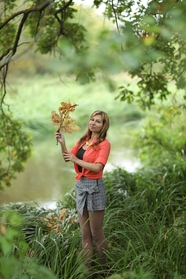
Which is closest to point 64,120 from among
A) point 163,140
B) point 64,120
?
point 64,120

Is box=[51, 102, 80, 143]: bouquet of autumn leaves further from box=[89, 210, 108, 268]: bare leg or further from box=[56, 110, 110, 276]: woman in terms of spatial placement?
box=[89, 210, 108, 268]: bare leg

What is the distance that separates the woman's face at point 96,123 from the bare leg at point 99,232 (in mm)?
626

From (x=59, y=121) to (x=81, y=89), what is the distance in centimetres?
1601

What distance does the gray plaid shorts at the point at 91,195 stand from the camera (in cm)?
307

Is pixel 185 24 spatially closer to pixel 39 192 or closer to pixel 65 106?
pixel 65 106

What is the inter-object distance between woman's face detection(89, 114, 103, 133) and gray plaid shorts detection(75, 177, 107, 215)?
0.39 meters

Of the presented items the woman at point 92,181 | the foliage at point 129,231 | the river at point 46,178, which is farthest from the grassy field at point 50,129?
the foliage at point 129,231

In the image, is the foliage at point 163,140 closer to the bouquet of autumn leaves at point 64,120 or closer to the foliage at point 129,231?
the foliage at point 129,231

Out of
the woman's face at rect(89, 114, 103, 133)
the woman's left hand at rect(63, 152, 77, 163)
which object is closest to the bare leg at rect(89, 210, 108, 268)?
the woman's left hand at rect(63, 152, 77, 163)

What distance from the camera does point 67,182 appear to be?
7852mm

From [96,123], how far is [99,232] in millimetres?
830

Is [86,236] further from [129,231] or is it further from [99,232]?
[129,231]

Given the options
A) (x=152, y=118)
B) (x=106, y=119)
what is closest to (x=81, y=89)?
(x=152, y=118)

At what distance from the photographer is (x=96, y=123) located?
3.16 meters
